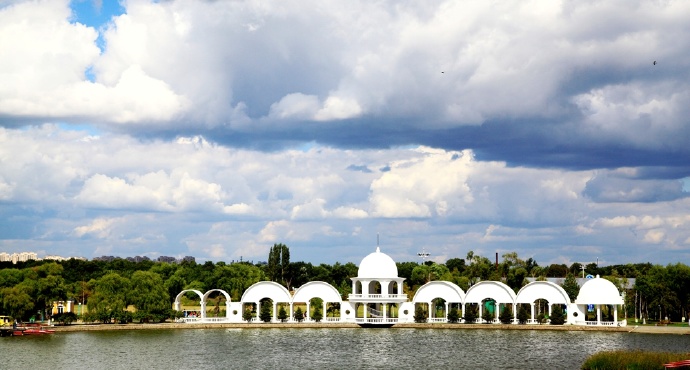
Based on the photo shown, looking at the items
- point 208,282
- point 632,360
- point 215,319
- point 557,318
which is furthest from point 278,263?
point 632,360

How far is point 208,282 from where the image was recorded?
9231 centimetres

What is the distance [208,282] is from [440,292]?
2773 centimetres

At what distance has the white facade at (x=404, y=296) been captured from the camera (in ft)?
235

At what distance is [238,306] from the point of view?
255ft

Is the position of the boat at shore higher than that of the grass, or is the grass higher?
the boat at shore

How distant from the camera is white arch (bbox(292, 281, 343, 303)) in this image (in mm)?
76188

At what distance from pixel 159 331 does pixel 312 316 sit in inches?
534

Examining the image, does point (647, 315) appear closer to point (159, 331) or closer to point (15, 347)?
point (159, 331)

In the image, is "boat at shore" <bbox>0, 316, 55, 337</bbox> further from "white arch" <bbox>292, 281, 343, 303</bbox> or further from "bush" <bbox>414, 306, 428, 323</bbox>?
"bush" <bbox>414, 306, 428, 323</bbox>

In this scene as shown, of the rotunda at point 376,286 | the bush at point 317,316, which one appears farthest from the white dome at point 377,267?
the bush at point 317,316

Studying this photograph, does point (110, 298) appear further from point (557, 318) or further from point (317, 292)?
point (557, 318)

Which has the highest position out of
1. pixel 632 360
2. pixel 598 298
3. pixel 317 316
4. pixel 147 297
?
pixel 147 297

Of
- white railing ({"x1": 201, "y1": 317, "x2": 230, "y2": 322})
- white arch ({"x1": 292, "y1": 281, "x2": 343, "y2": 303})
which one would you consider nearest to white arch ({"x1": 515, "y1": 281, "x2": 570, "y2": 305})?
white arch ({"x1": 292, "y1": 281, "x2": 343, "y2": 303})

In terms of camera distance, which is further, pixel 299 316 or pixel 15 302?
pixel 299 316
